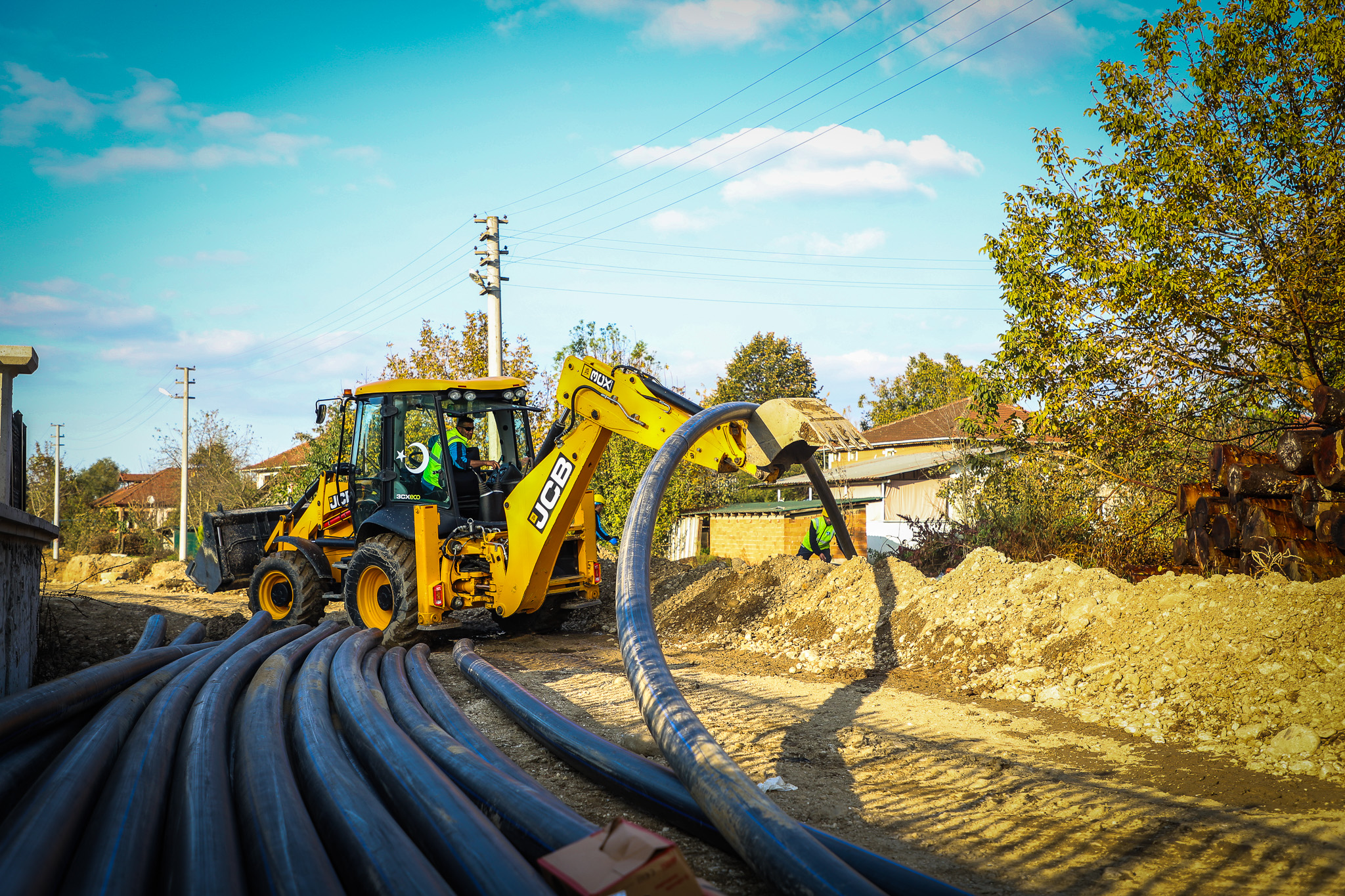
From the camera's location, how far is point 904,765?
170 inches

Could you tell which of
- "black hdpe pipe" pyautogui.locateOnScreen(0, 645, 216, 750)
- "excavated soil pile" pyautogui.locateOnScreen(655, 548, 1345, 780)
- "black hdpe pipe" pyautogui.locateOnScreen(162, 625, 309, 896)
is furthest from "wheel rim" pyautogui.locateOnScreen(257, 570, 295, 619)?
"black hdpe pipe" pyautogui.locateOnScreen(162, 625, 309, 896)

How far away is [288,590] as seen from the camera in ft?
32.2

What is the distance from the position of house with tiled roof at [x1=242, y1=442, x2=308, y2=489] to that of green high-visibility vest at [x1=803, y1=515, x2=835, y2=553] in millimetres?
18179

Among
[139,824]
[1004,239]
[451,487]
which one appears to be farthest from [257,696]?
[1004,239]

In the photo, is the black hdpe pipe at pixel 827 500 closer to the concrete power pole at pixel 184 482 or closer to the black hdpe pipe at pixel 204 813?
the black hdpe pipe at pixel 204 813

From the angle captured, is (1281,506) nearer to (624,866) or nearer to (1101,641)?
(1101,641)

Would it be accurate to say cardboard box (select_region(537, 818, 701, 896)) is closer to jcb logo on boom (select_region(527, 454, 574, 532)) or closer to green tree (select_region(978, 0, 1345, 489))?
jcb logo on boom (select_region(527, 454, 574, 532))

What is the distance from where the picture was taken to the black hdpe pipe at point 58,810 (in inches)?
77.6

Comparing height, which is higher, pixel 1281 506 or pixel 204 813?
pixel 1281 506

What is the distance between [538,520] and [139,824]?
526 cm

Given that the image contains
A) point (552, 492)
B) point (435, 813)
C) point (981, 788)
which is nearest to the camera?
point (435, 813)

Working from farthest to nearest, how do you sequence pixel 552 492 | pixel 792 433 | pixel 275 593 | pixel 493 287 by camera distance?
pixel 493 287, pixel 275 593, pixel 552 492, pixel 792 433

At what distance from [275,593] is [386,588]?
223 cm

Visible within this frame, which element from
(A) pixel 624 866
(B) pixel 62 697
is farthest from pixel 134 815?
(A) pixel 624 866
